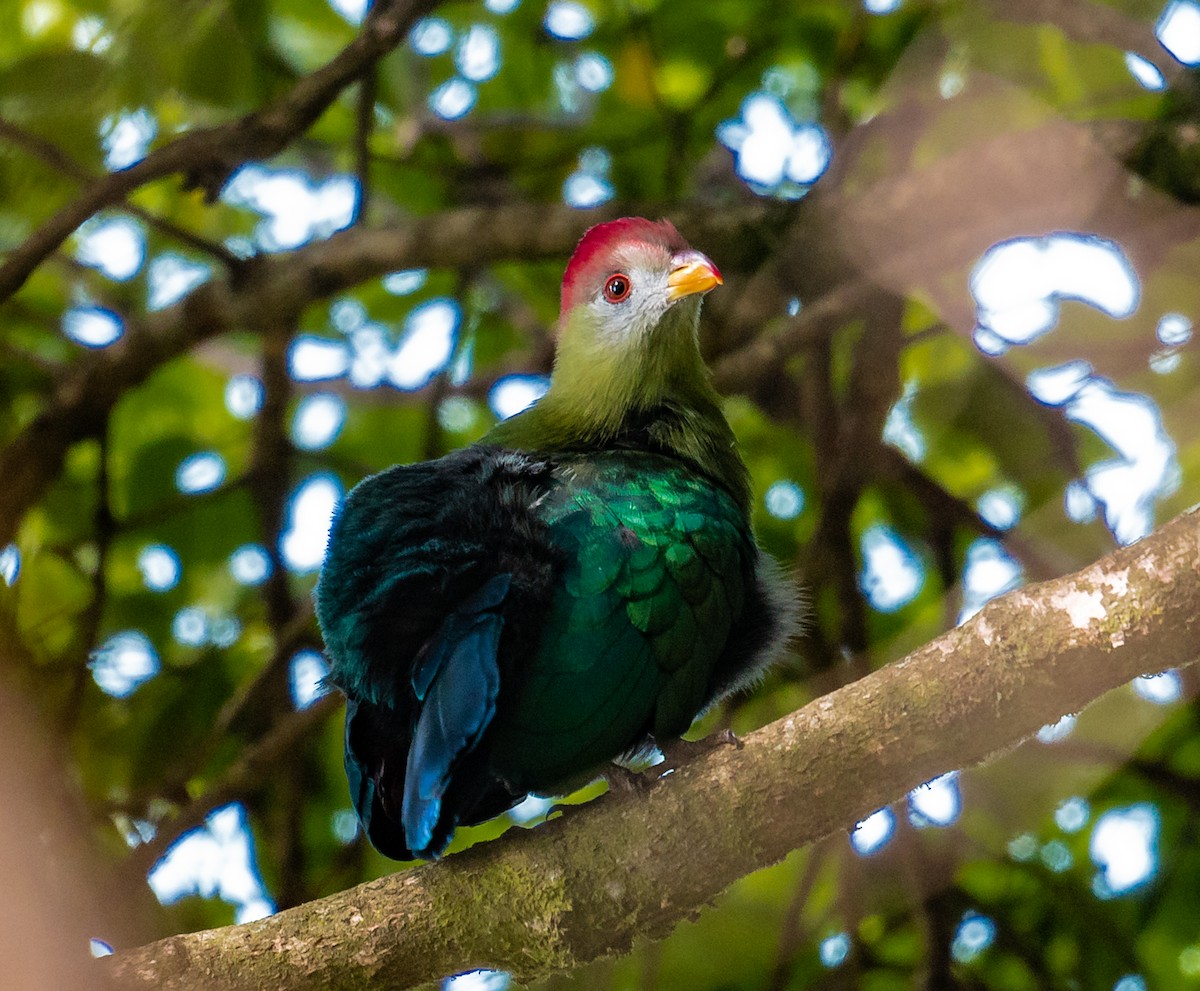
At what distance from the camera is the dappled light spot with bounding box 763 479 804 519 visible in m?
5.92

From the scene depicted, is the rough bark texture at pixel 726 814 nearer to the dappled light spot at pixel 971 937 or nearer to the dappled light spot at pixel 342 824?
the dappled light spot at pixel 971 937

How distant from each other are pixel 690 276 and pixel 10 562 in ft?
9.31

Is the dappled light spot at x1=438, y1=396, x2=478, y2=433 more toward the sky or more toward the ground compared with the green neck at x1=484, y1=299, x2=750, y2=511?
more toward the ground

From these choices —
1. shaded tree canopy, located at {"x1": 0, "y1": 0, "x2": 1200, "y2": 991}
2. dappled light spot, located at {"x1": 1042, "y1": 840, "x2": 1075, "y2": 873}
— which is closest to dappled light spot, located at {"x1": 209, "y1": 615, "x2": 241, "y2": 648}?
shaded tree canopy, located at {"x1": 0, "y1": 0, "x2": 1200, "y2": 991}

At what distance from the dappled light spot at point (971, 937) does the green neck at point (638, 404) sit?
2187mm

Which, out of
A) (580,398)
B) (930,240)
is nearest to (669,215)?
(930,240)

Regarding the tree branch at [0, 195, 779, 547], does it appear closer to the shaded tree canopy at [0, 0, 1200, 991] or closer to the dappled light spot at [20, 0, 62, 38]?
the shaded tree canopy at [0, 0, 1200, 991]

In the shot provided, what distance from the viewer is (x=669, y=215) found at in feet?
17.3

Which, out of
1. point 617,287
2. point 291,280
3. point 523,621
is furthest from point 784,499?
point 523,621

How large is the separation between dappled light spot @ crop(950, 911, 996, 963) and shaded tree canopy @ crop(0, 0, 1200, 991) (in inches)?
0.7

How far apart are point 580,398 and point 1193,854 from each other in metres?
2.67

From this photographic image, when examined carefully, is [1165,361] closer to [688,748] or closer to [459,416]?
[688,748]

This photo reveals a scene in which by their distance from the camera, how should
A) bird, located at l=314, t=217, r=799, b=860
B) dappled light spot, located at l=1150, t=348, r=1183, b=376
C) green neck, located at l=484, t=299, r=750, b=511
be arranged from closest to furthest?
bird, located at l=314, t=217, r=799, b=860, green neck, located at l=484, t=299, r=750, b=511, dappled light spot, located at l=1150, t=348, r=1183, b=376

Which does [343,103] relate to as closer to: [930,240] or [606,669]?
[930,240]
